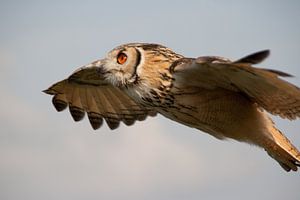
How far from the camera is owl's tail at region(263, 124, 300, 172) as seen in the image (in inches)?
272

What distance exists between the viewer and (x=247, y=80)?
5.78 meters

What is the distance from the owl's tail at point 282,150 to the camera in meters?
6.90

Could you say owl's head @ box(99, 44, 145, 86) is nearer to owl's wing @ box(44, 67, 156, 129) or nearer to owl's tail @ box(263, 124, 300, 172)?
owl's tail @ box(263, 124, 300, 172)

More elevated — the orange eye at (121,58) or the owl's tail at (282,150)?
the orange eye at (121,58)

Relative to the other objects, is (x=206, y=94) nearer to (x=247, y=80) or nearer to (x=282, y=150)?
(x=247, y=80)

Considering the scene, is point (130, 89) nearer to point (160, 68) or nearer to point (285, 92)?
point (160, 68)

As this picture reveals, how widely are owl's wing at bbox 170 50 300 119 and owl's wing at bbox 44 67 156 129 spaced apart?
6.98ft

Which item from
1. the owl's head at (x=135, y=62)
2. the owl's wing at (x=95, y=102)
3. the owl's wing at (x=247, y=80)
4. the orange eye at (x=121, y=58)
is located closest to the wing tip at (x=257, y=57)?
the owl's wing at (x=247, y=80)

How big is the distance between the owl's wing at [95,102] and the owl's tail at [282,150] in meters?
1.83

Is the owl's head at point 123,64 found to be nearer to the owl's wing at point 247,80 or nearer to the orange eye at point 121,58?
the orange eye at point 121,58

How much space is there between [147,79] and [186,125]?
2.12ft

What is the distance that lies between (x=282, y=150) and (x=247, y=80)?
56.4 inches

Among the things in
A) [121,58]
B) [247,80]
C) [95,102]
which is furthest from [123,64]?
[95,102]

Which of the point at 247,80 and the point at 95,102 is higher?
the point at 247,80
